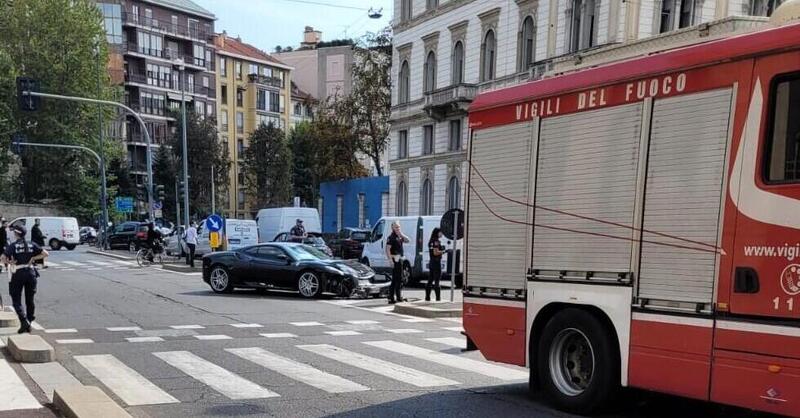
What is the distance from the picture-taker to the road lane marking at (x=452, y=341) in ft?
36.1

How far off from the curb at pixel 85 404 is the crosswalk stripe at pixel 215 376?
1.27 m

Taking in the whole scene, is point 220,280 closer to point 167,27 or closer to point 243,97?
point 167,27

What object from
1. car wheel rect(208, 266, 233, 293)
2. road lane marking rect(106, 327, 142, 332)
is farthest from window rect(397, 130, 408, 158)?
road lane marking rect(106, 327, 142, 332)

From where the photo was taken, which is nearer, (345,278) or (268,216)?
(345,278)

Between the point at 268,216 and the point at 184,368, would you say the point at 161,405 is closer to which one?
the point at 184,368

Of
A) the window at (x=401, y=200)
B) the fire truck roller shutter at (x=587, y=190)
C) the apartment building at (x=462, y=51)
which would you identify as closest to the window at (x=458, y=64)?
the apartment building at (x=462, y=51)

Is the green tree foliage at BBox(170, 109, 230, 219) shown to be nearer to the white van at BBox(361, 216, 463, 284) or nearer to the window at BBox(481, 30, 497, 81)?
the window at BBox(481, 30, 497, 81)

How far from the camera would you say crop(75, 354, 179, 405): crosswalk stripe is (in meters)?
7.21

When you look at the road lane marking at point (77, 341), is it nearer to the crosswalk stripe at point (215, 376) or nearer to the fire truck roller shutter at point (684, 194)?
the crosswalk stripe at point (215, 376)

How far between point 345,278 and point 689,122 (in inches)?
511

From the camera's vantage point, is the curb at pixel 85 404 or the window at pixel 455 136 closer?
Result: the curb at pixel 85 404

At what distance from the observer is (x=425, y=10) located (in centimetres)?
4897

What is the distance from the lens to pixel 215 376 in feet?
27.3

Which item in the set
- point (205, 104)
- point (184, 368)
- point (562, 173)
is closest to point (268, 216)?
point (184, 368)
